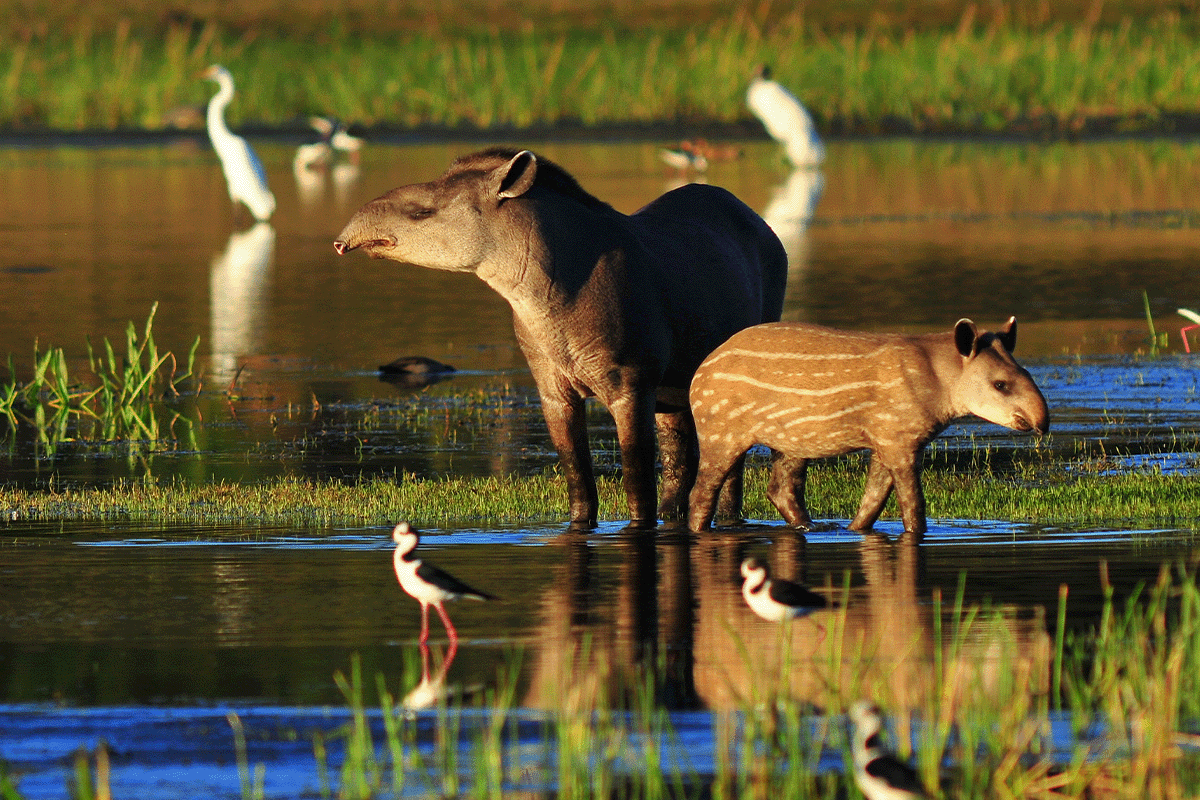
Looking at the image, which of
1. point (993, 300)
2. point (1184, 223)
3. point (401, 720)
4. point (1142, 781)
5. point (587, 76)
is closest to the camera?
point (1142, 781)

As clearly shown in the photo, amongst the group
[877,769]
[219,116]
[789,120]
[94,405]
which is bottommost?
[877,769]

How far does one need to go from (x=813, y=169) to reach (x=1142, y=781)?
31251 millimetres

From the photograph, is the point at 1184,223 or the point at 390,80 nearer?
the point at 1184,223

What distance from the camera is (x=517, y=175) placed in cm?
1056

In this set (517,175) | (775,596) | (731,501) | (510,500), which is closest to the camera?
(775,596)

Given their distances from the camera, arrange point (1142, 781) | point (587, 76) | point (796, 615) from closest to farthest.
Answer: point (1142, 781)
point (796, 615)
point (587, 76)

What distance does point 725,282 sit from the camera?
37.6 feet

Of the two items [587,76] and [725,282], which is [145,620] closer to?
[725,282]

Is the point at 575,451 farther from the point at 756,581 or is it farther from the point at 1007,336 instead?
the point at 756,581

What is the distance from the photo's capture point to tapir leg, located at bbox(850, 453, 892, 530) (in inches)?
414

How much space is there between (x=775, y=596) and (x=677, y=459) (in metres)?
3.92

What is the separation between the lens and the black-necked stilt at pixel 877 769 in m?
5.75

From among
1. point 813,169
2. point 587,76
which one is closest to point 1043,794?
point 813,169

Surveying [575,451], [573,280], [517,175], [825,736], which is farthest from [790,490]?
[825,736]
